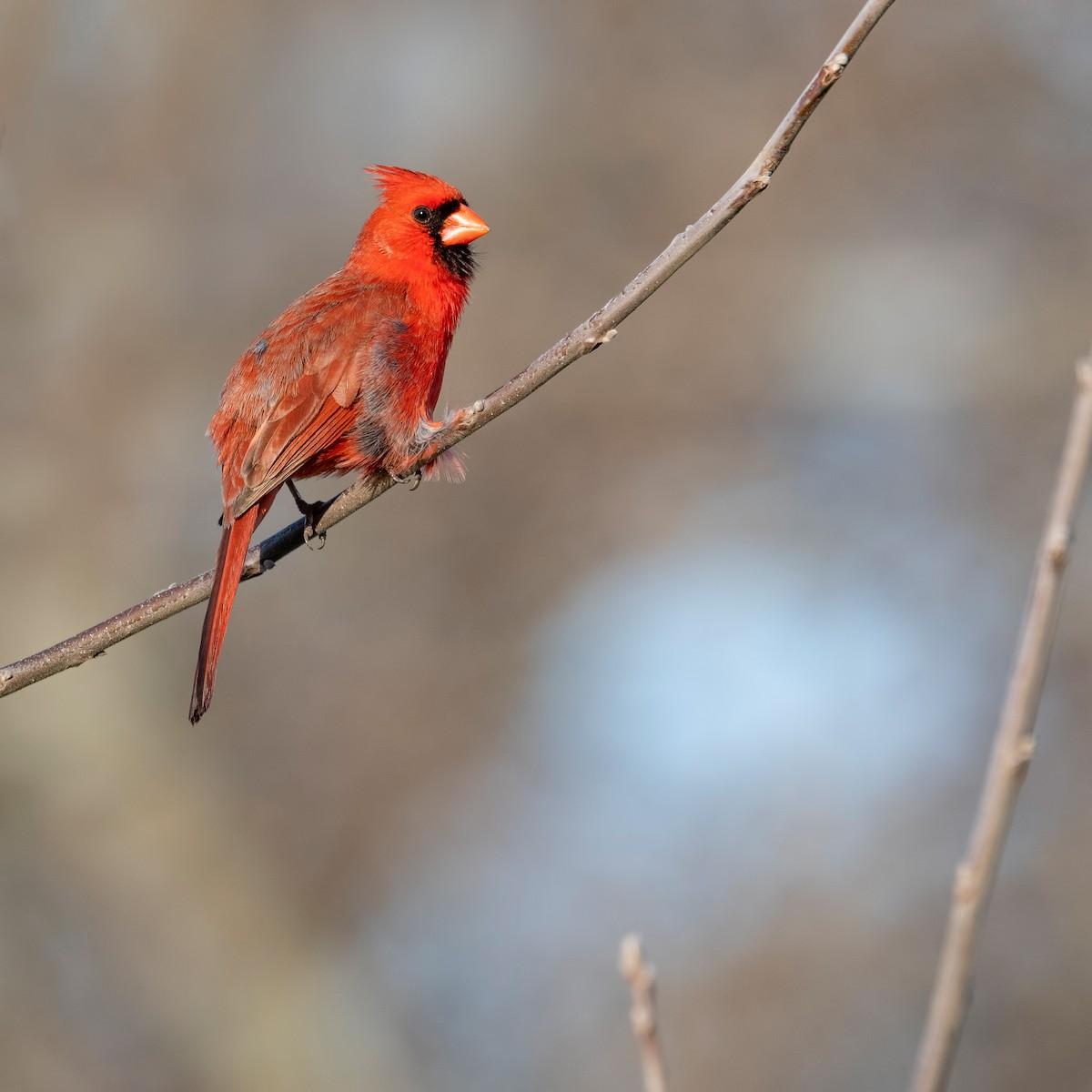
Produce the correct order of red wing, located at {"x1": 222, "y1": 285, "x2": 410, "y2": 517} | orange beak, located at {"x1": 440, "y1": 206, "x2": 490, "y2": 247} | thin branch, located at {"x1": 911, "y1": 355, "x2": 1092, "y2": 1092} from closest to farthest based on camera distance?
thin branch, located at {"x1": 911, "y1": 355, "x2": 1092, "y2": 1092} < red wing, located at {"x1": 222, "y1": 285, "x2": 410, "y2": 517} < orange beak, located at {"x1": 440, "y1": 206, "x2": 490, "y2": 247}

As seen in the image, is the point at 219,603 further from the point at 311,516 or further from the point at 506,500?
the point at 506,500

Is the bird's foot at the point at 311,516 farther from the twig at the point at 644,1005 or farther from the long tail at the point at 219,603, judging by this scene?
the twig at the point at 644,1005

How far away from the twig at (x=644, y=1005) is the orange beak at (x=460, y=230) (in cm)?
312

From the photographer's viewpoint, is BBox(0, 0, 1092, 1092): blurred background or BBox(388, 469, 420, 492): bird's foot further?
BBox(0, 0, 1092, 1092): blurred background

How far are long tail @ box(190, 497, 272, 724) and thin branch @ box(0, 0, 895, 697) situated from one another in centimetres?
3

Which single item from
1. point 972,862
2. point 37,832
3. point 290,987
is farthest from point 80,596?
point 972,862

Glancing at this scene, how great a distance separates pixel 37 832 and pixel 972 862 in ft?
28.9

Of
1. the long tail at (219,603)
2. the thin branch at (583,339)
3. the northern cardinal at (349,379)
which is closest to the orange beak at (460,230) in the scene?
the northern cardinal at (349,379)

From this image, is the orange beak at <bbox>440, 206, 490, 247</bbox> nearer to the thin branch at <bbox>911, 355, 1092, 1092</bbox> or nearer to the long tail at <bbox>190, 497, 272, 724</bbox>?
the long tail at <bbox>190, 497, 272, 724</bbox>

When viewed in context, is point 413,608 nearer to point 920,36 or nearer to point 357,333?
point 920,36

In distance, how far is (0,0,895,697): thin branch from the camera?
2055 mm

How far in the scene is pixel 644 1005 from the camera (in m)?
1.20

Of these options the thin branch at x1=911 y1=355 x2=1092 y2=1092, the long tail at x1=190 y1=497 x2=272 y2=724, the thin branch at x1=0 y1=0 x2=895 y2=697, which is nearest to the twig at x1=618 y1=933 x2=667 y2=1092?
the thin branch at x1=911 y1=355 x2=1092 y2=1092

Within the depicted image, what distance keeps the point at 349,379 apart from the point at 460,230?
73 centimetres
